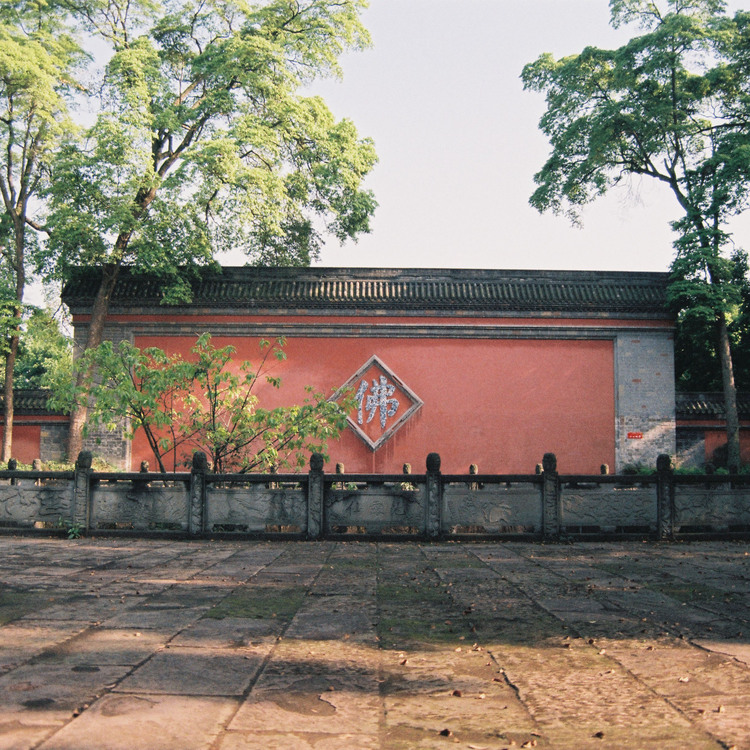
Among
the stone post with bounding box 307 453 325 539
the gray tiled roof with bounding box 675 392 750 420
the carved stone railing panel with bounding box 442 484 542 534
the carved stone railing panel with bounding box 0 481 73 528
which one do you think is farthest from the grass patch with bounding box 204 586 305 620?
the gray tiled roof with bounding box 675 392 750 420

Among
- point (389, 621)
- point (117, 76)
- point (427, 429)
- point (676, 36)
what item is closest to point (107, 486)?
point (389, 621)

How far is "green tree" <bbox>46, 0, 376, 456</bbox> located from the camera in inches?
560

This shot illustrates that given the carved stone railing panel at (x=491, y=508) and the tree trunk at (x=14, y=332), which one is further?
the tree trunk at (x=14, y=332)

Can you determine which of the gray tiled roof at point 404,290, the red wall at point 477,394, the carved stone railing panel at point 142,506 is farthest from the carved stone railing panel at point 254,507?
the gray tiled roof at point 404,290

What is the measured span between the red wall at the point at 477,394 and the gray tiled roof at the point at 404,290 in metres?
0.78

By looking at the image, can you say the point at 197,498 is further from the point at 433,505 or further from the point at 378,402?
the point at 378,402

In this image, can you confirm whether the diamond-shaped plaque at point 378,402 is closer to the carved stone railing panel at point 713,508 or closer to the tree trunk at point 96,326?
the tree trunk at point 96,326

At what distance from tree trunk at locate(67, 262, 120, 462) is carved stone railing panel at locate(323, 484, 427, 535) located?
8.26 m

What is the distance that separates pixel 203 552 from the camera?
24.6 ft

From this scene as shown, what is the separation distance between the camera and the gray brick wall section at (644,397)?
15547 mm

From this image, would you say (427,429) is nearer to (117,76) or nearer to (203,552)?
(203,552)

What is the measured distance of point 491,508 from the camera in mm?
8789

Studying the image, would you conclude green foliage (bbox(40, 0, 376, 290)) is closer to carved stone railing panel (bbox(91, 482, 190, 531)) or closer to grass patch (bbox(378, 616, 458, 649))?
carved stone railing panel (bbox(91, 482, 190, 531))

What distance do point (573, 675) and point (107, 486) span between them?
6988mm
